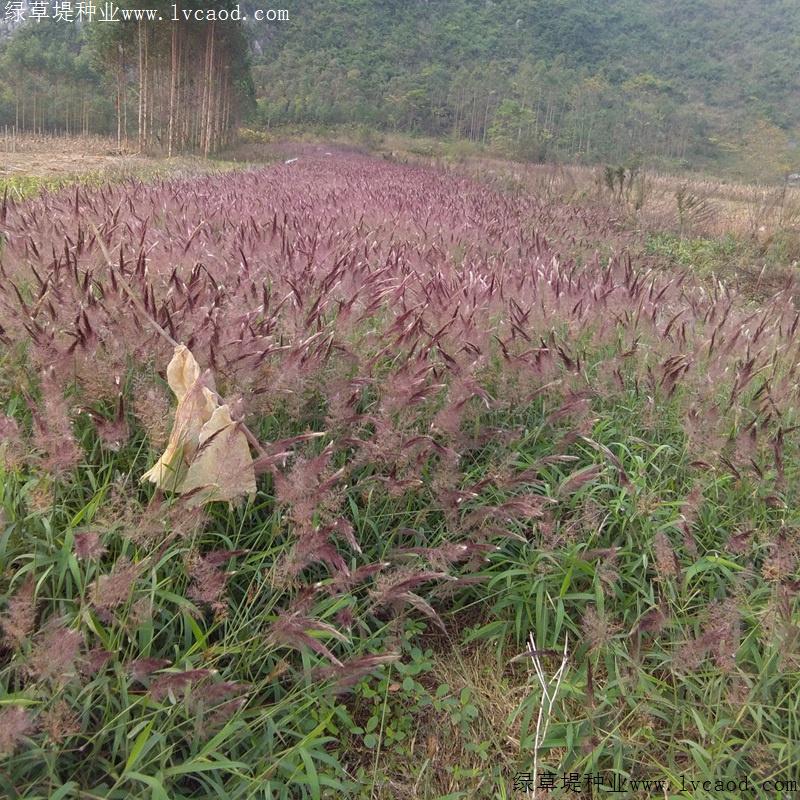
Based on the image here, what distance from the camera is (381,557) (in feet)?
5.49

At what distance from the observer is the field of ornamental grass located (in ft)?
4.12

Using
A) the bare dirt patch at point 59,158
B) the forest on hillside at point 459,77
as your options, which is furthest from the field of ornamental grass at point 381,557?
the forest on hillside at point 459,77

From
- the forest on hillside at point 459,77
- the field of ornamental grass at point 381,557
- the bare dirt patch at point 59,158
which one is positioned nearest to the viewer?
the field of ornamental grass at point 381,557

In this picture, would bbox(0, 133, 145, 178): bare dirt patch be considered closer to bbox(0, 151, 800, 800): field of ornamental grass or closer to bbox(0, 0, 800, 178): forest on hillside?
bbox(0, 0, 800, 178): forest on hillside

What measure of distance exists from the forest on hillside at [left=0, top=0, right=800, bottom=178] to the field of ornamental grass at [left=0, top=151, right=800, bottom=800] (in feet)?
80.1

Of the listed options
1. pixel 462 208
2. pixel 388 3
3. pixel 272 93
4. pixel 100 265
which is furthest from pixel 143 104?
pixel 388 3

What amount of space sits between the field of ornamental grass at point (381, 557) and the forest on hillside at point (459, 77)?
24399 millimetres

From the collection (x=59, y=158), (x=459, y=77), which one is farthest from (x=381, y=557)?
(x=459, y=77)

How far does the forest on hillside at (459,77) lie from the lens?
2906cm

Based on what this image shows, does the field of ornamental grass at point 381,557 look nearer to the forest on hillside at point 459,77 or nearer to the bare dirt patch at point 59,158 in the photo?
the bare dirt patch at point 59,158

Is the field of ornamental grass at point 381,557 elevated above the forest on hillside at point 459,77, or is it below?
below

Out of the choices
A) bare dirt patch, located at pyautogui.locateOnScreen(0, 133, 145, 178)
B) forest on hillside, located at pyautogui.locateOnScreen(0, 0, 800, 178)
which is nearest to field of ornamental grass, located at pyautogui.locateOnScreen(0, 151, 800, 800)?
bare dirt patch, located at pyautogui.locateOnScreen(0, 133, 145, 178)

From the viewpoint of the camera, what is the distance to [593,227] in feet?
22.4

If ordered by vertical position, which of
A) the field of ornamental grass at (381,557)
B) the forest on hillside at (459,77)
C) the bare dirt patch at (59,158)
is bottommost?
the field of ornamental grass at (381,557)
